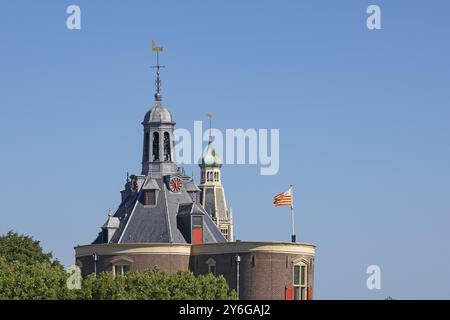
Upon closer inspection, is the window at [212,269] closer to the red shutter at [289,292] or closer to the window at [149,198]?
the red shutter at [289,292]

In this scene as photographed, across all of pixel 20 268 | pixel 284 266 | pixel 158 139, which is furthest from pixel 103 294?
pixel 158 139

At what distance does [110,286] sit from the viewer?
452 feet

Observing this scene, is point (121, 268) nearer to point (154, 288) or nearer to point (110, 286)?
point (154, 288)

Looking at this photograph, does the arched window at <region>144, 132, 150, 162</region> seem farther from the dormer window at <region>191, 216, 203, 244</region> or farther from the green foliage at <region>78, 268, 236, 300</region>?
the green foliage at <region>78, 268, 236, 300</region>

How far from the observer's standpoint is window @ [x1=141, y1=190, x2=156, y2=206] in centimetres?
16700

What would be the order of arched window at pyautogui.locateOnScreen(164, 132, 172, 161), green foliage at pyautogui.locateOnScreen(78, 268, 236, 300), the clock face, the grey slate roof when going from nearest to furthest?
green foliage at pyautogui.locateOnScreen(78, 268, 236, 300) < the grey slate roof < the clock face < arched window at pyautogui.locateOnScreen(164, 132, 172, 161)

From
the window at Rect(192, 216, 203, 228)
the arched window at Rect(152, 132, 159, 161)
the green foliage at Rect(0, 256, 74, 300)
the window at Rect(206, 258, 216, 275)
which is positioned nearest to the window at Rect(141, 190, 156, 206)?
the window at Rect(192, 216, 203, 228)

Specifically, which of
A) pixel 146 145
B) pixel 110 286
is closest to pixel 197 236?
pixel 146 145

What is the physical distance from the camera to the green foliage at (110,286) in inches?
5399

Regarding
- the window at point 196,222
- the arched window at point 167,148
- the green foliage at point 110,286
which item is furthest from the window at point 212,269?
the arched window at point 167,148

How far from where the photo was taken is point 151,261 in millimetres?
159500

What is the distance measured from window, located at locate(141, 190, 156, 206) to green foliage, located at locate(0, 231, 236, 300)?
20.2 m

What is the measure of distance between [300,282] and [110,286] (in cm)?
2487
